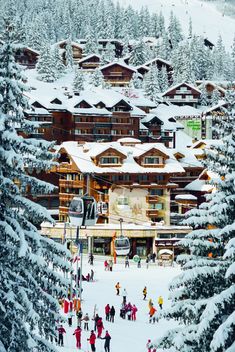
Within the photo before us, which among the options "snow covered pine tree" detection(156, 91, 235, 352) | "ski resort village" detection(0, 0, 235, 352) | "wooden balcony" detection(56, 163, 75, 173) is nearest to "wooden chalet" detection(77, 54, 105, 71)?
"ski resort village" detection(0, 0, 235, 352)

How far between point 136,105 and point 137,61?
162 feet

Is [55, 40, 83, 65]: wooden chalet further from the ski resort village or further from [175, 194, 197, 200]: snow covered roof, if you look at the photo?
[175, 194, 197, 200]: snow covered roof

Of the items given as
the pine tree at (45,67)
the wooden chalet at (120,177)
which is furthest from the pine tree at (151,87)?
the wooden chalet at (120,177)

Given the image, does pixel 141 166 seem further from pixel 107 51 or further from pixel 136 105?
pixel 107 51

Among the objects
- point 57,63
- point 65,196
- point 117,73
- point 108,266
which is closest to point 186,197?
point 65,196

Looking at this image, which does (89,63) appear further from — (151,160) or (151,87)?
(151,160)

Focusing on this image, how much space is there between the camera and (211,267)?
16.8m

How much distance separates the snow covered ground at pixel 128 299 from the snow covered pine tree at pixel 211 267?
12.8m

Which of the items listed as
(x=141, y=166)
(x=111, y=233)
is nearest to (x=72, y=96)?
(x=141, y=166)

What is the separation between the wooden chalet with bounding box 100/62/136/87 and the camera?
121 meters

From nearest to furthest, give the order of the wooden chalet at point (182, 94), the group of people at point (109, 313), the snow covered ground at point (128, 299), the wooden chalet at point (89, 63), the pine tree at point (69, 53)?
the snow covered ground at point (128, 299) → the group of people at point (109, 313) → the wooden chalet at point (182, 94) → the wooden chalet at point (89, 63) → the pine tree at point (69, 53)

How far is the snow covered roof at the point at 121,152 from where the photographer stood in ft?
213

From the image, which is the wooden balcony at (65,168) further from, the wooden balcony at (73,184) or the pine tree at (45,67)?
the pine tree at (45,67)

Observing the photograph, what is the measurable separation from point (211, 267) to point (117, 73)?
4171 inches
